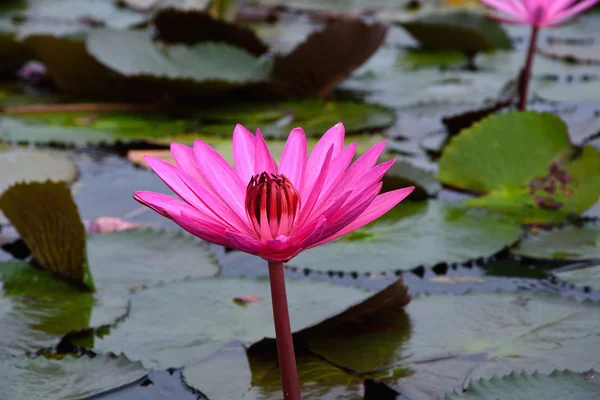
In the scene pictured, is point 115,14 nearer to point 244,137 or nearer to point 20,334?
point 20,334

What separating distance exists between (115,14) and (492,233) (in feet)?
8.67

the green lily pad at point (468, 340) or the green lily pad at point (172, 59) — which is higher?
the green lily pad at point (172, 59)

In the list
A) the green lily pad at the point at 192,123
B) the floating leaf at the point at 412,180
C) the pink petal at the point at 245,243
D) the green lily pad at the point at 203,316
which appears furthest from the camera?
the green lily pad at the point at 192,123

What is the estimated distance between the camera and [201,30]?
93.5 inches

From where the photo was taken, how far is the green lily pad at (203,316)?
944 mm

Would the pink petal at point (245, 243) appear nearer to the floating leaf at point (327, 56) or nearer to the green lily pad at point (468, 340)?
the green lily pad at point (468, 340)

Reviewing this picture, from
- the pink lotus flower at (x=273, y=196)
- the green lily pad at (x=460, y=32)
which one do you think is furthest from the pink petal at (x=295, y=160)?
the green lily pad at (x=460, y=32)

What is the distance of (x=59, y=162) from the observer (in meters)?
1.71

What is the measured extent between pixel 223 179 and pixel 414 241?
651mm

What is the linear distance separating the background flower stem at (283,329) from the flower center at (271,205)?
0.03 metres

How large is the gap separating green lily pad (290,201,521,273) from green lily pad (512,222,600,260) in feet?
0.11

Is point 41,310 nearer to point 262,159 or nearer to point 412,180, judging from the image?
point 262,159

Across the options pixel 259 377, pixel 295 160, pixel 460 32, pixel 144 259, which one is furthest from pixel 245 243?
pixel 460 32

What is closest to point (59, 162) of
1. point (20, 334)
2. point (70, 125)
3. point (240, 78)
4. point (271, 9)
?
point (70, 125)
